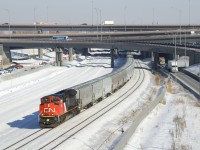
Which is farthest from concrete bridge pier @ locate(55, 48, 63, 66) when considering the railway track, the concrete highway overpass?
the railway track

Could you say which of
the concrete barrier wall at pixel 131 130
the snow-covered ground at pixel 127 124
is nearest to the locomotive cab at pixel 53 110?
the snow-covered ground at pixel 127 124

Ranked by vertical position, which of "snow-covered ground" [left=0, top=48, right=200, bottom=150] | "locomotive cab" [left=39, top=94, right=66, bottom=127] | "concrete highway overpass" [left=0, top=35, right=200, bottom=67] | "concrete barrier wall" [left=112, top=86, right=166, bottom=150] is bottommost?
"snow-covered ground" [left=0, top=48, right=200, bottom=150]

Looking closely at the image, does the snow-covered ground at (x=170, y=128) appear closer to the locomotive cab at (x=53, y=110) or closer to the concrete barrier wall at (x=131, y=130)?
the concrete barrier wall at (x=131, y=130)

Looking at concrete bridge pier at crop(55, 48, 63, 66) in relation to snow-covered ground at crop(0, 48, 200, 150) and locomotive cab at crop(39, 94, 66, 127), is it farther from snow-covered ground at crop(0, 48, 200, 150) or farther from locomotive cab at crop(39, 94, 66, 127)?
locomotive cab at crop(39, 94, 66, 127)

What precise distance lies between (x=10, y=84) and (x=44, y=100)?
43.3 meters

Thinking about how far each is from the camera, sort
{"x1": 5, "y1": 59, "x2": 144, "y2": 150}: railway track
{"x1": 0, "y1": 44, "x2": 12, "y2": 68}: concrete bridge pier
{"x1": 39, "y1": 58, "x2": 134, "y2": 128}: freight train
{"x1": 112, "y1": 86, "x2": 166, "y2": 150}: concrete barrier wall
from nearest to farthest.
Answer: {"x1": 112, "y1": 86, "x2": 166, "y2": 150}: concrete barrier wall
{"x1": 5, "y1": 59, "x2": 144, "y2": 150}: railway track
{"x1": 39, "y1": 58, "x2": 134, "y2": 128}: freight train
{"x1": 0, "y1": 44, "x2": 12, "y2": 68}: concrete bridge pier

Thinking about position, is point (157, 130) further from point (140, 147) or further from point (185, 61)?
point (185, 61)

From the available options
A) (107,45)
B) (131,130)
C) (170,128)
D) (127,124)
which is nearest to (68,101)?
(127,124)

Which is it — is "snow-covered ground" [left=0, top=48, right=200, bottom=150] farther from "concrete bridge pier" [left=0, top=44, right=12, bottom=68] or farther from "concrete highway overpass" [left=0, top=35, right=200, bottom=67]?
"concrete bridge pier" [left=0, top=44, right=12, bottom=68]

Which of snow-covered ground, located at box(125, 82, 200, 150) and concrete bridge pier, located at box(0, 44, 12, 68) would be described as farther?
concrete bridge pier, located at box(0, 44, 12, 68)

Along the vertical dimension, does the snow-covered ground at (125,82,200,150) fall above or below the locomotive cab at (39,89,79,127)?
below

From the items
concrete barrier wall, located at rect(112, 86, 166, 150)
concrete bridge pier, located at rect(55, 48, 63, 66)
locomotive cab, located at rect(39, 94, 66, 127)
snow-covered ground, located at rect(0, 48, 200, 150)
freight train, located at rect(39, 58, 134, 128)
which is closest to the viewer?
concrete barrier wall, located at rect(112, 86, 166, 150)

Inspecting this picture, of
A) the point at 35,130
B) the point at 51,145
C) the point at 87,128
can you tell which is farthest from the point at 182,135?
the point at 35,130

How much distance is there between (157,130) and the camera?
31422 millimetres
